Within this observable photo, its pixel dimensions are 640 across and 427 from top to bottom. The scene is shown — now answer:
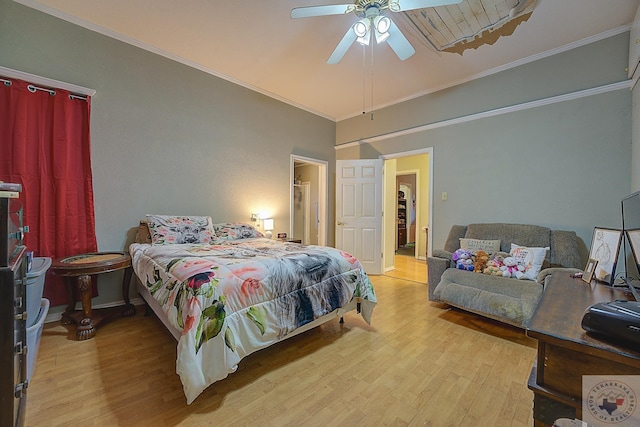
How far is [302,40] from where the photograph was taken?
2.90 m

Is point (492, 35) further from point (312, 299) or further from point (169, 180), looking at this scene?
point (169, 180)

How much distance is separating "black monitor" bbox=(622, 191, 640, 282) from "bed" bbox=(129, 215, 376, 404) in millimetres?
1662

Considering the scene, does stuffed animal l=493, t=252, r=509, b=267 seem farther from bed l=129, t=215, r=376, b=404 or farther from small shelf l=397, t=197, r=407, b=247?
small shelf l=397, t=197, r=407, b=247

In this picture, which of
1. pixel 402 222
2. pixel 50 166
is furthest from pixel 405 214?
pixel 50 166

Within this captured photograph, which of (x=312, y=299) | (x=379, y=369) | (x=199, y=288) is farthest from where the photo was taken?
(x=312, y=299)

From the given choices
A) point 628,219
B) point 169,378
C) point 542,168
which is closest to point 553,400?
point 628,219

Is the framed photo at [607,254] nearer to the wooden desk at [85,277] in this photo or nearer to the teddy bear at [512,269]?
the teddy bear at [512,269]

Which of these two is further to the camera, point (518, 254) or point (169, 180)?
point (169, 180)

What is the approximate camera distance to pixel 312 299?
201 cm

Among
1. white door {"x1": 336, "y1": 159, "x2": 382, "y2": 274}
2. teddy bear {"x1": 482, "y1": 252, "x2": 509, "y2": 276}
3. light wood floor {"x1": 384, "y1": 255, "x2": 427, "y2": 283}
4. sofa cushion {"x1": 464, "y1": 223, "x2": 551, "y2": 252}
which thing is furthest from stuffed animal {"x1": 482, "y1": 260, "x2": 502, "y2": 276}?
white door {"x1": 336, "y1": 159, "x2": 382, "y2": 274}

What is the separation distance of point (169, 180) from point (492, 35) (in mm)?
4100

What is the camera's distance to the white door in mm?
Result: 4578

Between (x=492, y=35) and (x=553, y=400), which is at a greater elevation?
(x=492, y=35)

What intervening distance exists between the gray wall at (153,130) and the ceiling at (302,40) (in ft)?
0.72
